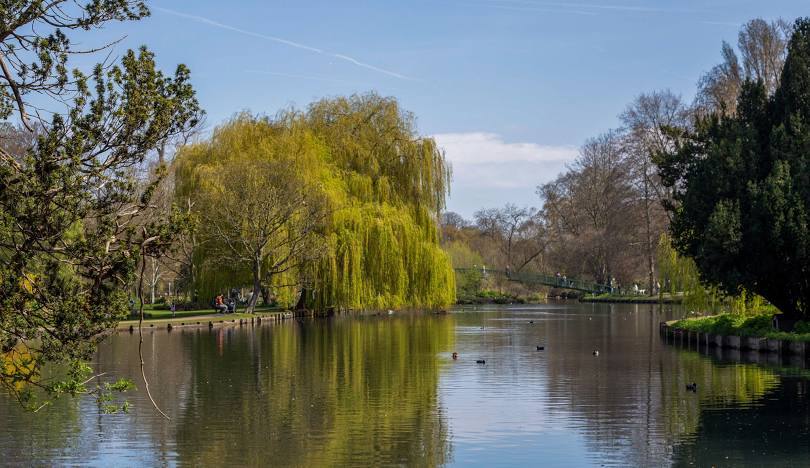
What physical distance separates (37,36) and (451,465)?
7761mm

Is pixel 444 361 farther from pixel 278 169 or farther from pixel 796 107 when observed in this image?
pixel 278 169

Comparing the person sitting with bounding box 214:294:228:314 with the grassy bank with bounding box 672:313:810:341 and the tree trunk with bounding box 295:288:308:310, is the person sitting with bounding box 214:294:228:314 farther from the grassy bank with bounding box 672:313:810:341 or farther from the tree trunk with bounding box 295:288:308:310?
the grassy bank with bounding box 672:313:810:341

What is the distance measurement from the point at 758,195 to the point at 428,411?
1512 cm

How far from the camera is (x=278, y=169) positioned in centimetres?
5081

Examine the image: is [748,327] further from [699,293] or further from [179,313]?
[179,313]

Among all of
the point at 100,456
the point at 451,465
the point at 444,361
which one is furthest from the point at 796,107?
the point at 100,456

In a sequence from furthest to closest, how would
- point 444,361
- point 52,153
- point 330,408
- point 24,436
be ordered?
point 444,361 → point 330,408 → point 24,436 → point 52,153

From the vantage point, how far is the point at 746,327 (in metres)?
34.7

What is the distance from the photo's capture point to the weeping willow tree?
51.6 m

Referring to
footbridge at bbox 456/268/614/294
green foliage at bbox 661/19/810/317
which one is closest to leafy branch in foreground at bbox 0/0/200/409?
green foliage at bbox 661/19/810/317

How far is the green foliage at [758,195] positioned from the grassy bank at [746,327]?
46.0 inches

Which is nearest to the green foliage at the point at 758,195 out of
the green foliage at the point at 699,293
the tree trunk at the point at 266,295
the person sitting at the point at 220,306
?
the green foliage at the point at 699,293

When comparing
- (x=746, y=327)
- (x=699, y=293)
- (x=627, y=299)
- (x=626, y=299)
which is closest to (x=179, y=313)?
(x=699, y=293)

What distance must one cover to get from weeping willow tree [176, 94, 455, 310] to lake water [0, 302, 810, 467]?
55.6 feet
